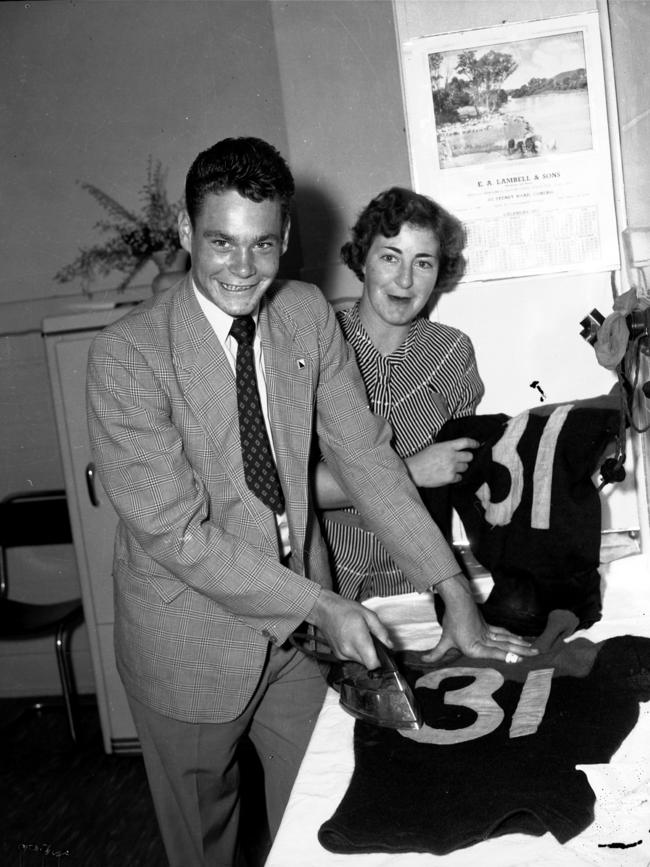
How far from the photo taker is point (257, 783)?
3.19 m

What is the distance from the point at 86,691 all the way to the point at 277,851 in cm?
335

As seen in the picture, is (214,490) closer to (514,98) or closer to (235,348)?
(235,348)

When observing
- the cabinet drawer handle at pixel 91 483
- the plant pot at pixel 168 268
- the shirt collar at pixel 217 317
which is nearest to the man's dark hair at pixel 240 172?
the shirt collar at pixel 217 317

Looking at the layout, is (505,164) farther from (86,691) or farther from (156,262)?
(86,691)

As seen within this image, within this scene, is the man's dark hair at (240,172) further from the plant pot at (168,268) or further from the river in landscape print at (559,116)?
the plant pot at (168,268)

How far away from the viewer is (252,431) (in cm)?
167

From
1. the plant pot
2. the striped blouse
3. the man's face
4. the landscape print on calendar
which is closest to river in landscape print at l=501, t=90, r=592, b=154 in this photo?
the landscape print on calendar

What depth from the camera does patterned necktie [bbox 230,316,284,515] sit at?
1667 mm

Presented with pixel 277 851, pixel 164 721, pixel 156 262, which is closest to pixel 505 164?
pixel 164 721

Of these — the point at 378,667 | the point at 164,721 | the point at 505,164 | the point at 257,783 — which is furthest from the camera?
the point at 257,783

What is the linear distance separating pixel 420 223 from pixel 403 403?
426 millimetres

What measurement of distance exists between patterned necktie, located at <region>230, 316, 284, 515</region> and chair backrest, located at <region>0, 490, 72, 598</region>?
7.84ft

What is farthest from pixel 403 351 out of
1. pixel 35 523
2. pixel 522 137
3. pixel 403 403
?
pixel 35 523

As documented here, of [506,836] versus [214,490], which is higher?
[214,490]
